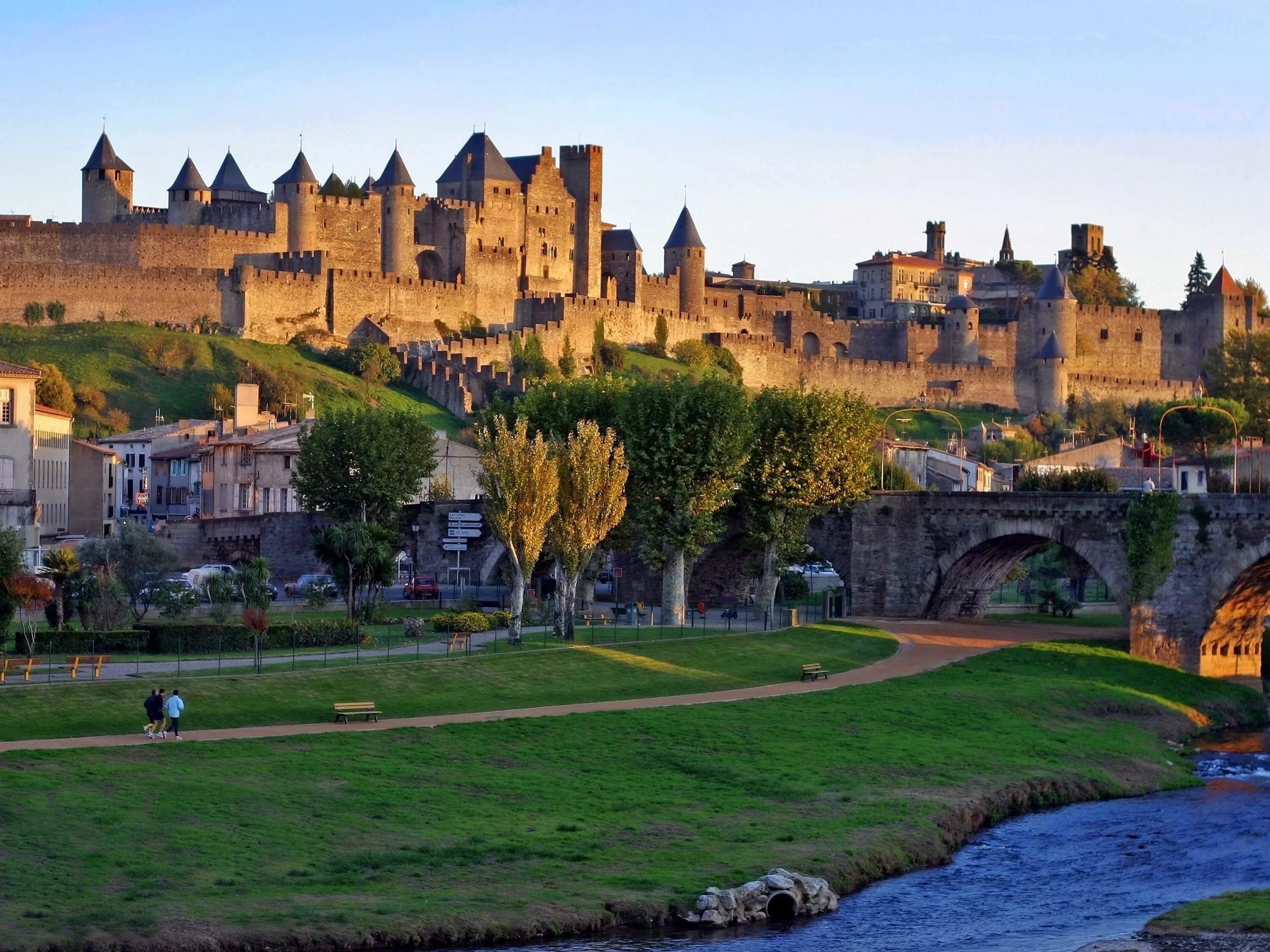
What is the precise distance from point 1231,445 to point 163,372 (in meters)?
54.0

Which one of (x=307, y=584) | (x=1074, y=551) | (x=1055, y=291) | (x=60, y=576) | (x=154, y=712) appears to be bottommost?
(x=154, y=712)

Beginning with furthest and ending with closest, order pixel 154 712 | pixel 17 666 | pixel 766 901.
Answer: pixel 17 666, pixel 154 712, pixel 766 901

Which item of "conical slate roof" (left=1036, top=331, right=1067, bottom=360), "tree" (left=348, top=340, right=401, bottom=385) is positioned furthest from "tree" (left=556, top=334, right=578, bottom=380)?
"conical slate roof" (left=1036, top=331, right=1067, bottom=360)

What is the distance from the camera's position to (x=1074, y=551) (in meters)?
60.1

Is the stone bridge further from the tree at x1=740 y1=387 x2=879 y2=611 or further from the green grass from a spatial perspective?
the green grass

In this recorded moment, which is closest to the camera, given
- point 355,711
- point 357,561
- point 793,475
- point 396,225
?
point 355,711

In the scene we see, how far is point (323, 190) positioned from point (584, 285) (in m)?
22.7

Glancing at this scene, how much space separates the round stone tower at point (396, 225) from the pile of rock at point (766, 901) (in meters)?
100

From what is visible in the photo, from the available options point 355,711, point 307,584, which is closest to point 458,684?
point 355,711

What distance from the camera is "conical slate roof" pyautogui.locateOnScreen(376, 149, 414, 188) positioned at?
424 ft

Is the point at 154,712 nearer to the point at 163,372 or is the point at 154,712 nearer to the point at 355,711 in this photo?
the point at 355,711

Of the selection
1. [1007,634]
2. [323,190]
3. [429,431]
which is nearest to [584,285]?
[323,190]

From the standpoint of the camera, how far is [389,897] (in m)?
30.0

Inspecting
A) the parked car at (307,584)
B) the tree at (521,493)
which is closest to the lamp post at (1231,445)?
the tree at (521,493)
